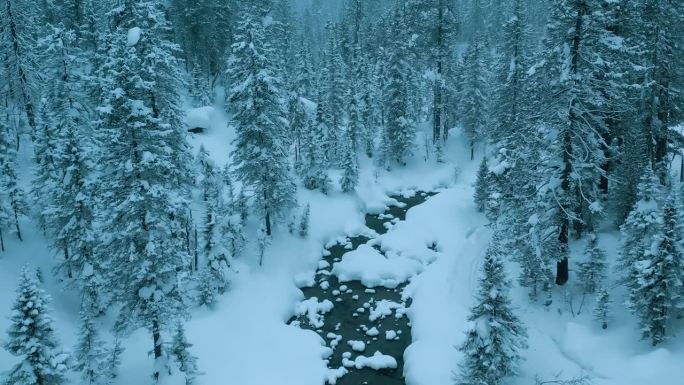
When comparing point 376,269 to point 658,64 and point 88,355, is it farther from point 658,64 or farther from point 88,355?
point 658,64

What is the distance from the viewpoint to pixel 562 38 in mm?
18703

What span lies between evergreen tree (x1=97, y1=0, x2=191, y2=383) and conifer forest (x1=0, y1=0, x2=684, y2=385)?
0.09 meters

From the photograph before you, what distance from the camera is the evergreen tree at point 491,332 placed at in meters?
15.9

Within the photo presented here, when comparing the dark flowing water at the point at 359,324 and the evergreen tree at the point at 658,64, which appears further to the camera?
the evergreen tree at the point at 658,64

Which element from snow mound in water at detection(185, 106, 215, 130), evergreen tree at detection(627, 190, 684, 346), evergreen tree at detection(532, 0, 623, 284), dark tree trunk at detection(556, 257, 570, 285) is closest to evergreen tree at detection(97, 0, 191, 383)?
evergreen tree at detection(532, 0, 623, 284)

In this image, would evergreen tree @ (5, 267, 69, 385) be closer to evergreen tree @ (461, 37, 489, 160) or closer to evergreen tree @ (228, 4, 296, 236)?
evergreen tree @ (228, 4, 296, 236)

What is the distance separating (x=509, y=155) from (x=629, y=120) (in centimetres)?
798

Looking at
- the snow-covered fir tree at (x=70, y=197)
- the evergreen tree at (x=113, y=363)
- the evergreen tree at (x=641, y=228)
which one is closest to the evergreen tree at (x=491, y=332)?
the evergreen tree at (x=641, y=228)

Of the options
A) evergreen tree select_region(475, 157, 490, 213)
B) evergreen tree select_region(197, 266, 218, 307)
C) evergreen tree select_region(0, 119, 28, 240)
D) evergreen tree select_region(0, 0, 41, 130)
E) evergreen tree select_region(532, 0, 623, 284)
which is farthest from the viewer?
evergreen tree select_region(0, 0, 41, 130)

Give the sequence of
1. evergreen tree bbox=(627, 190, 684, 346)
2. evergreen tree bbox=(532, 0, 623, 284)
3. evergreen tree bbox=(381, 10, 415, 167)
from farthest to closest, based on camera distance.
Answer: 1. evergreen tree bbox=(381, 10, 415, 167)
2. evergreen tree bbox=(532, 0, 623, 284)
3. evergreen tree bbox=(627, 190, 684, 346)

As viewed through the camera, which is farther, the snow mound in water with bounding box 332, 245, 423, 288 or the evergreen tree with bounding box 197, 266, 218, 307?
the snow mound in water with bounding box 332, 245, 423, 288

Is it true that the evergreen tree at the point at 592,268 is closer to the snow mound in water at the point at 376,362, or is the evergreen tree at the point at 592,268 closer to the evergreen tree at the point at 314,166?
the snow mound in water at the point at 376,362

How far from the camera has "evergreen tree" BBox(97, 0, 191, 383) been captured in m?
17.2

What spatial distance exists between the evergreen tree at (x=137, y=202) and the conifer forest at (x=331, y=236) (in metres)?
0.09
